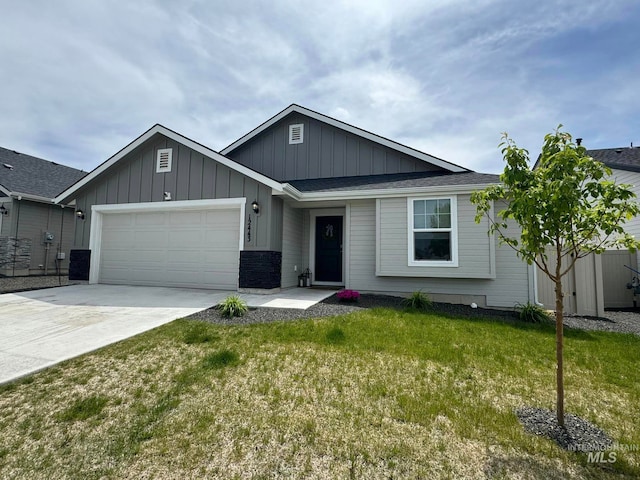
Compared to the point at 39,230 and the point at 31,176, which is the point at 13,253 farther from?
the point at 31,176

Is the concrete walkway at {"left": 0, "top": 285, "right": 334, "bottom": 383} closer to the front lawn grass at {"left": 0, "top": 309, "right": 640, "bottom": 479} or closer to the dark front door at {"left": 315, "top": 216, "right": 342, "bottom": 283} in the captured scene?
the front lawn grass at {"left": 0, "top": 309, "right": 640, "bottom": 479}

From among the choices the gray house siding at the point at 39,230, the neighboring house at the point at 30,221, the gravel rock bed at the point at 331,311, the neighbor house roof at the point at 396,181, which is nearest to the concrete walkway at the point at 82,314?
the gravel rock bed at the point at 331,311

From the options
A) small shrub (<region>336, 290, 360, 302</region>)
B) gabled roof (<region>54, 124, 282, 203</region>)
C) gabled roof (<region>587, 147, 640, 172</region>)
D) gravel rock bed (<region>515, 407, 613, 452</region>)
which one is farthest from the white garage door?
gabled roof (<region>587, 147, 640, 172</region>)

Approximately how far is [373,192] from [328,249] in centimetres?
269

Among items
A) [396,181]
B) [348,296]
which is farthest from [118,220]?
[396,181]

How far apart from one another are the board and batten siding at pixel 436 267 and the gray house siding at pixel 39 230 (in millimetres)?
13630

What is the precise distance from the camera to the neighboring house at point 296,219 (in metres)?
7.38

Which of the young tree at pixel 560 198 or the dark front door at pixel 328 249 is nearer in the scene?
the young tree at pixel 560 198

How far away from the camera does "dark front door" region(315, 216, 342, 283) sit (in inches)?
382

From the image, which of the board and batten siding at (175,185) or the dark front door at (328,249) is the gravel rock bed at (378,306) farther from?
the board and batten siding at (175,185)

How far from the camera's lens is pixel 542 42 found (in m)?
6.81

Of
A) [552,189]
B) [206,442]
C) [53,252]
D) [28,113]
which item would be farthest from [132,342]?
[53,252]

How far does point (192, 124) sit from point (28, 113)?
5398 millimetres

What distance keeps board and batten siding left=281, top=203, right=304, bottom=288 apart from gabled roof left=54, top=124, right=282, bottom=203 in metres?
1.23
